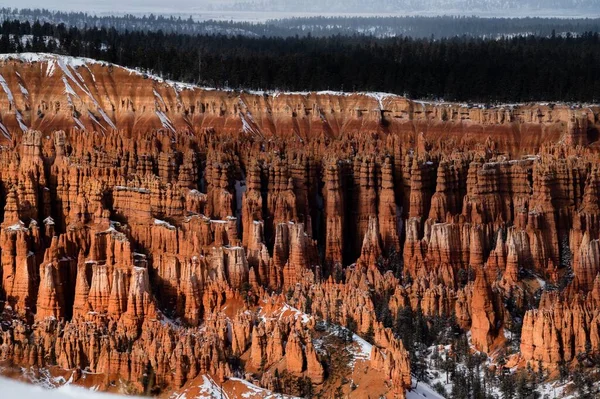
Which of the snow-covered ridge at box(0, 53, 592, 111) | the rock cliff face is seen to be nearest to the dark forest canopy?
the snow-covered ridge at box(0, 53, 592, 111)

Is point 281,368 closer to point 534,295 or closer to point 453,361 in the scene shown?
point 453,361

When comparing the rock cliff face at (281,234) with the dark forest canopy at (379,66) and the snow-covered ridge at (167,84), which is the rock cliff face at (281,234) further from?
the dark forest canopy at (379,66)

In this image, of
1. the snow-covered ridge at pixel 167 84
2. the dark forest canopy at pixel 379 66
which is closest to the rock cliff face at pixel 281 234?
the snow-covered ridge at pixel 167 84

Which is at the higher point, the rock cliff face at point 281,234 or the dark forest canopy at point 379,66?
the dark forest canopy at point 379,66

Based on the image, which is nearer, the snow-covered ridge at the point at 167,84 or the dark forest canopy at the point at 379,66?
the snow-covered ridge at the point at 167,84

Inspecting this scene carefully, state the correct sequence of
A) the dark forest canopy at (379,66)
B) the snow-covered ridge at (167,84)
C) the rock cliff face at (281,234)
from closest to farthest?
the rock cliff face at (281,234) → the snow-covered ridge at (167,84) → the dark forest canopy at (379,66)

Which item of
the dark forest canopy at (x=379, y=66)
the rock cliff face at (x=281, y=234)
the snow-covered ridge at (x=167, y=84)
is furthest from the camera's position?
the dark forest canopy at (x=379, y=66)
